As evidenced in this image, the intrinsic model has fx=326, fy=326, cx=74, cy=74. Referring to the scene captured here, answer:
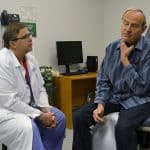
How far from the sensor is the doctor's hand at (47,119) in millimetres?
2313

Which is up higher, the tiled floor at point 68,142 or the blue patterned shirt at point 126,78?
the blue patterned shirt at point 126,78

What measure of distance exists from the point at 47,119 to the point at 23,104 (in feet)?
0.65

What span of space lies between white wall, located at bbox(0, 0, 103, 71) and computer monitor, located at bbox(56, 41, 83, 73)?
15cm

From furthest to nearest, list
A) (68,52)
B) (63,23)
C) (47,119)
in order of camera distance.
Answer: (63,23) → (68,52) → (47,119)

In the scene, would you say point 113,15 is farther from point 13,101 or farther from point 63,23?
point 13,101

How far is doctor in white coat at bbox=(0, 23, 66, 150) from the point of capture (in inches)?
86.0

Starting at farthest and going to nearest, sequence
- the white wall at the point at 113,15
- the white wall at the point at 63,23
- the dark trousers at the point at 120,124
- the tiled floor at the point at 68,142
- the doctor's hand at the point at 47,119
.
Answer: the white wall at the point at 113,15 < the white wall at the point at 63,23 < the tiled floor at the point at 68,142 < the doctor's hand at the point at 47,119 < the dark trousers at the point at 120,124

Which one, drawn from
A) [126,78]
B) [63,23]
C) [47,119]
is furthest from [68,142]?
[63,23]

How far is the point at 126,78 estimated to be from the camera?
2201 mm

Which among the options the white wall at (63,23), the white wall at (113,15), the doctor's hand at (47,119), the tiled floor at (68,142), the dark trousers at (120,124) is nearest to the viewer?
the dark trousers at (120,124)

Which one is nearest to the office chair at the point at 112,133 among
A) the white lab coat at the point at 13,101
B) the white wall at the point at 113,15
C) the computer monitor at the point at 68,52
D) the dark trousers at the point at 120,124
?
the dark trousers at the point at 120,124

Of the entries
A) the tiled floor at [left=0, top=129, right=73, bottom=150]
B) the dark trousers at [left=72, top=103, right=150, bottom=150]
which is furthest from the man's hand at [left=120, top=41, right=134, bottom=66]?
the tiled floor at [left=0, top=129, right=73, bottom=150]

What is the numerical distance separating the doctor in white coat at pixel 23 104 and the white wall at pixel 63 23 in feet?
5.66

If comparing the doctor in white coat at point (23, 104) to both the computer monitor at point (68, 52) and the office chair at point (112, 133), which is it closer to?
the office chair at point (112, 133)
